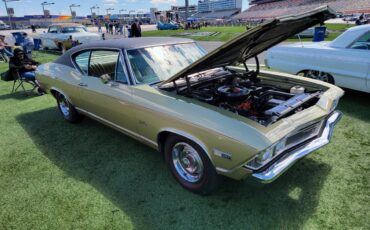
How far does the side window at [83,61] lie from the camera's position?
14.0 ft

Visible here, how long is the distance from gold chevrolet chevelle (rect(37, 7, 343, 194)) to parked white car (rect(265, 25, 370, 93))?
184 centimetres

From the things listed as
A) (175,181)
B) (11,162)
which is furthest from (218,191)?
(11,162)

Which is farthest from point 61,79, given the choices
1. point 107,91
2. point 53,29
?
point 53,29

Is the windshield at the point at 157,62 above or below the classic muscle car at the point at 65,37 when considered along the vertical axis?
above

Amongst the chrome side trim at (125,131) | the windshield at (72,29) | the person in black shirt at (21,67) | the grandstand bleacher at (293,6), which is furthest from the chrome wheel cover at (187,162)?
the grandstand bleacher at (293,6)

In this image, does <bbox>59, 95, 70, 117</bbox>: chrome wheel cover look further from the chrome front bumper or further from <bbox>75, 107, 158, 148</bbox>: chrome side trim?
the chrome front bumper

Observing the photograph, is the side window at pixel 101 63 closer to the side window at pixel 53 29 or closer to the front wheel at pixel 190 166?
the front wheel at pixel 190 166

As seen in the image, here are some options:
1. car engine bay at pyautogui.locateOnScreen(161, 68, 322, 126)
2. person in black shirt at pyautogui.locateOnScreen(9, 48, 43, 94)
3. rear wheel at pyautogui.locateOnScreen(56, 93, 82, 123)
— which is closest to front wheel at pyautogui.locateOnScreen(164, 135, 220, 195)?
car engine bay at pyautogui.locateOnScreen(161, 68, 322, 126)

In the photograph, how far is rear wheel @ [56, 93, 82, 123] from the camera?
4.82 meters

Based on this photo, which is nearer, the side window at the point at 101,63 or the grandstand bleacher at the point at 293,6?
the side window at the point at 101,63

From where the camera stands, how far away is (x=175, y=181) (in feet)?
10.6

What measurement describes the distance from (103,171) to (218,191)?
1503 millimetres

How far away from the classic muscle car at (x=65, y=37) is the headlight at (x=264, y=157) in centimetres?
1450

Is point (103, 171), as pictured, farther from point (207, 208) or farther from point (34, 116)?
point (34, 116)
